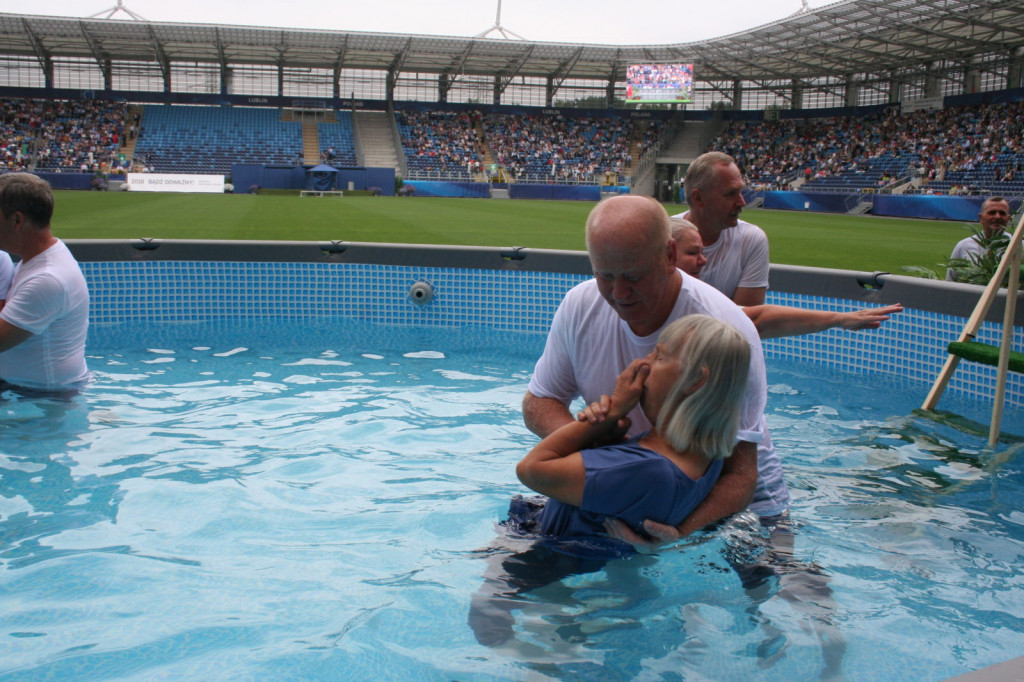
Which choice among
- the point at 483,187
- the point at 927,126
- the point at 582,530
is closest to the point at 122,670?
the point at 582,530

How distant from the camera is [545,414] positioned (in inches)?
109

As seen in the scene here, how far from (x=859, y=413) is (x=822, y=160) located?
44.5m

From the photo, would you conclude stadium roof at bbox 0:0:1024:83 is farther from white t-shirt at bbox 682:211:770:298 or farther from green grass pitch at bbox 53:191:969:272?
white t-shirt at bbox 682:211:770:298

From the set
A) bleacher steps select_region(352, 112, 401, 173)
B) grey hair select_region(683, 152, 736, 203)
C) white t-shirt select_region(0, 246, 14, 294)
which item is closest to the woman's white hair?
grey hair select_region(683, 152, 736, 203)

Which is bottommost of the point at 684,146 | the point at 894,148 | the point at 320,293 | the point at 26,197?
the point at 320,293

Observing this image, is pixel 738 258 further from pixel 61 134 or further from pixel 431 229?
pixel 61 134

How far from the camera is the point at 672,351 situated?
2246 mm

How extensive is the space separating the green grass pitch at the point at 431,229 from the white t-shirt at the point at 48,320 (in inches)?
312

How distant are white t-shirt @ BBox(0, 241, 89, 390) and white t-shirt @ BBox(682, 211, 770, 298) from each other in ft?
11.1

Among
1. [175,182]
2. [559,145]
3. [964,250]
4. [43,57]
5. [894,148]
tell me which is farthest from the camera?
[559,145]

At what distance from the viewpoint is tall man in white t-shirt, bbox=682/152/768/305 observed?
13.0ft

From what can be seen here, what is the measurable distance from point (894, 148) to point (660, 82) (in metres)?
14.3

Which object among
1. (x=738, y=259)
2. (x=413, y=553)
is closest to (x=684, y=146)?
(x=738, y=259)

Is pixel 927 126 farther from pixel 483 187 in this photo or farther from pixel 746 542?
pixel 746 542
